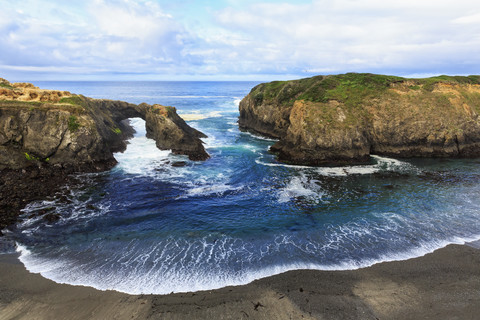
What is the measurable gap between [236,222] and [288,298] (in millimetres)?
9162

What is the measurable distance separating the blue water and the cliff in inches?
192

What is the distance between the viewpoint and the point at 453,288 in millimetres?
15156

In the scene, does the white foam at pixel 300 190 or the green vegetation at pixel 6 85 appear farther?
the green vegetation at pixel 6 85

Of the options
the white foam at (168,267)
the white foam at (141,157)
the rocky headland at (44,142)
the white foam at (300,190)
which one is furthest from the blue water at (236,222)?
the rocky headland at (44,142)

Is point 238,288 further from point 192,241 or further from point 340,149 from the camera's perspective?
point 340,149

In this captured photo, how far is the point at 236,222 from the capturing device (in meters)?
22.6

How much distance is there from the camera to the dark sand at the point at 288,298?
13344 mm

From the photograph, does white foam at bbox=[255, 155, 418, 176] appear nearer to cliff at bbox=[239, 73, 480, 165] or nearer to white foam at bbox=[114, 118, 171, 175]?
cliff at bbox=[239, 73, 480, 165]

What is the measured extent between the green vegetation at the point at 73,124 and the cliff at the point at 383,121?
31.6m

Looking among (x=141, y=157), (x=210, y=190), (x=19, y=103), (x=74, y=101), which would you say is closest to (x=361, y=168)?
(x=210, y=190)

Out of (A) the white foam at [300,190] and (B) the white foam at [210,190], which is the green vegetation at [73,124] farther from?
(A) the white foam at [300,190]

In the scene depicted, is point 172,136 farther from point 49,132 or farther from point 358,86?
point 358,86

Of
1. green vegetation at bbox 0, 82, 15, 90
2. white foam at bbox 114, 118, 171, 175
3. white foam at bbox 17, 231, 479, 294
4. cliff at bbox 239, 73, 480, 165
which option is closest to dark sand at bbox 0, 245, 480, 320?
white foam at bbox 17, 231, 479, 294

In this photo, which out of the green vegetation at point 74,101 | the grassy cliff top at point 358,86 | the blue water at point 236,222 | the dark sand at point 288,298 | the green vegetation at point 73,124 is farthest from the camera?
the grassy cliff top at point 358,86
